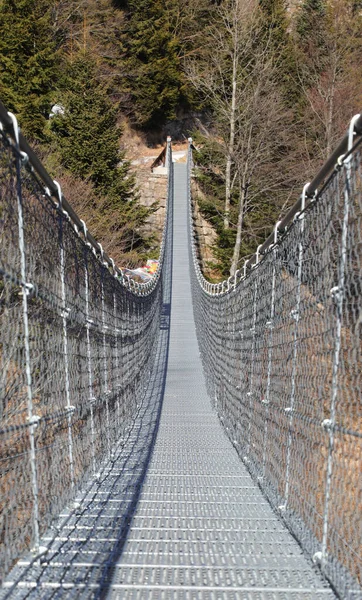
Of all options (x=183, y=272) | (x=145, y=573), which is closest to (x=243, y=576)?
(x=145, y=573)

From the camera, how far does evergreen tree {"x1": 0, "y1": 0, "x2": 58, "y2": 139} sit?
1096 cm

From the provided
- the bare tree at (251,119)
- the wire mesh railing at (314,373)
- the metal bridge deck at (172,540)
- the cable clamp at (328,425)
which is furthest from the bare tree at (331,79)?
the cable clamp at (328,425)

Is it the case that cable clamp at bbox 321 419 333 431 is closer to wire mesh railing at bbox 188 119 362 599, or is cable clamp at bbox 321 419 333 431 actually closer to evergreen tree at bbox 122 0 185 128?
wire mesh railing at bbox 188 119 362 599

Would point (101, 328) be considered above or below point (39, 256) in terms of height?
below

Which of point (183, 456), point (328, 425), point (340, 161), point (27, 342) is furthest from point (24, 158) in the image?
point (183, 456)

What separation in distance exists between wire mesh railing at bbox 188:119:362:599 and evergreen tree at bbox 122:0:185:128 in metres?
16.0

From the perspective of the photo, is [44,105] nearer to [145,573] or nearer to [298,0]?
[145,573]

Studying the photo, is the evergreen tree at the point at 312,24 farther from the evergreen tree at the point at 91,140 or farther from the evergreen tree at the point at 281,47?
the evergreen tree at the point at 91,140

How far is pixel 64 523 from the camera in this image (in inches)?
65.8

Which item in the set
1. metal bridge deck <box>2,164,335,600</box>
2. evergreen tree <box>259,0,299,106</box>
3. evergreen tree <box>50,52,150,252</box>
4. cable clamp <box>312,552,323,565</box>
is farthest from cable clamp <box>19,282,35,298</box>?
evergreen tree <box>259,0,299,106</box>

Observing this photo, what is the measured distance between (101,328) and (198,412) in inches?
103

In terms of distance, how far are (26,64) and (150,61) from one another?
7.30m

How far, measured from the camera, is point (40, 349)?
5.38 feet

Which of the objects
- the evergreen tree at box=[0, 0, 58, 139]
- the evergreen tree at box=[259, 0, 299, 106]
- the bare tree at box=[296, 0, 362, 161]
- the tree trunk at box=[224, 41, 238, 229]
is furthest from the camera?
the evergreen tree at box=[259, 0, 299, 106]
